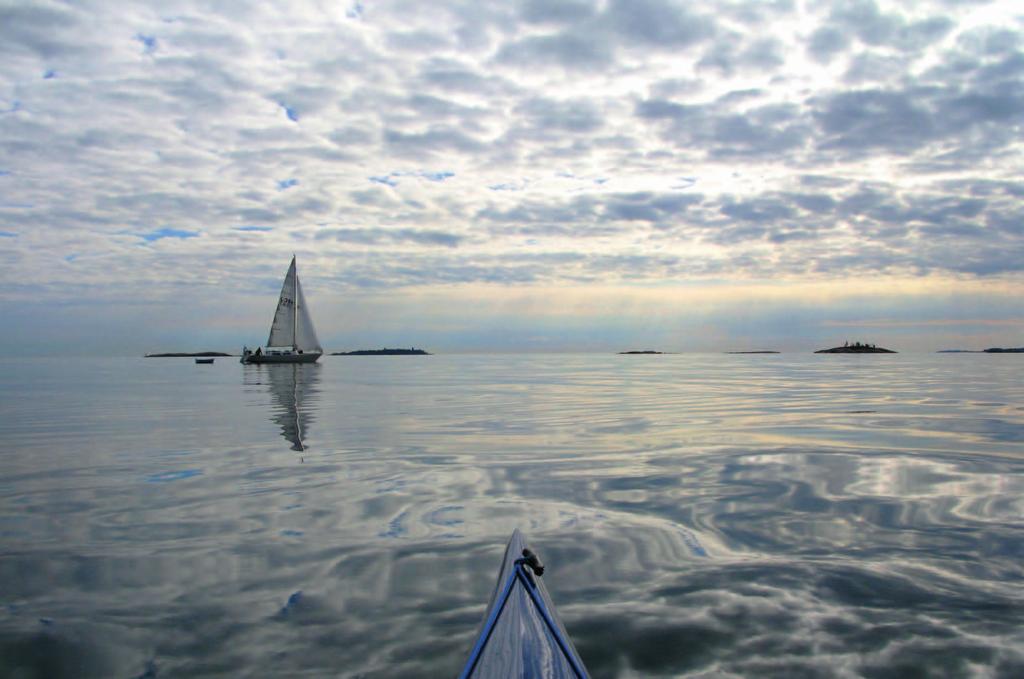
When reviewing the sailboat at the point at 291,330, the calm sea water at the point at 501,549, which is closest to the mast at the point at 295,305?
the sailboat at the point at 291,330

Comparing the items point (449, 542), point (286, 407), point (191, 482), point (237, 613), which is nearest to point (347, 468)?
point (191, 482)

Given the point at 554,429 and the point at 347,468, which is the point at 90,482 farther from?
the point at 554,429

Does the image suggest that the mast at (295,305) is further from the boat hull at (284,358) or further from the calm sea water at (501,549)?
the calm sea water at (501,549)

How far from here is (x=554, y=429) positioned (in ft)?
59.2

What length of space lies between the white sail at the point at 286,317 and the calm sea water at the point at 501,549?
7470cm

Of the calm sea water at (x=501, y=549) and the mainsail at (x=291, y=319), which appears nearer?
the calm sea water at (x=501, y=549)

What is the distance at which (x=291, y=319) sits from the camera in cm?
8825

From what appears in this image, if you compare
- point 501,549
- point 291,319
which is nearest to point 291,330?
point 291,319

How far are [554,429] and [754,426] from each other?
18.6 feet

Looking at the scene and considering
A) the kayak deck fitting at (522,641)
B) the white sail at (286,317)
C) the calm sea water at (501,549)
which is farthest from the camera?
the white sail at (286,317)

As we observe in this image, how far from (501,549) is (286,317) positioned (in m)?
86.1

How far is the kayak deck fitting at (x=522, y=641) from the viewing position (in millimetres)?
3814

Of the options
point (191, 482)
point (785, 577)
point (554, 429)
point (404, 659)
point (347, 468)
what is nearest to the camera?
point (404, 659)

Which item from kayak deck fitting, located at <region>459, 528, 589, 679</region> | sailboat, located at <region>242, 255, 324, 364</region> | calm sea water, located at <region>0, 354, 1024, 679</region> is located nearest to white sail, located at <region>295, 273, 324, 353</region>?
sailboat, located at <region>242, 255, 324, 364</region>
